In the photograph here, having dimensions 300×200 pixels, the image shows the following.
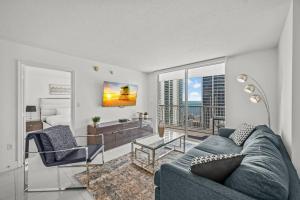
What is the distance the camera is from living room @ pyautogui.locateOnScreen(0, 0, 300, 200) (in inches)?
47.6

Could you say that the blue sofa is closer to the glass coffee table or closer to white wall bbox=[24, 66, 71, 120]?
the glass coffee table

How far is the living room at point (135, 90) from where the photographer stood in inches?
47.6

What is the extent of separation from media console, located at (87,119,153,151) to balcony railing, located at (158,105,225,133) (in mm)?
1095

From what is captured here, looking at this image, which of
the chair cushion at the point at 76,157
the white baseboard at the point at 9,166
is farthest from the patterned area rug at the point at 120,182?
the white baseboard at the point at 9,166

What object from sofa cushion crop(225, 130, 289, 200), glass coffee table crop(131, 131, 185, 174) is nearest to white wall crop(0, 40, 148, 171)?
A: glass coffee table crop(131, 131, 185, 174)

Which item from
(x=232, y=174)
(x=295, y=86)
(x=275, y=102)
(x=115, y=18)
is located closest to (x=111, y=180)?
(x=232, y=174)

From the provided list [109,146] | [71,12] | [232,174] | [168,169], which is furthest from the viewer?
[109,146]

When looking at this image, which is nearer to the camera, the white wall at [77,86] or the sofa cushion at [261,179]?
the sofa cushion at [261,179]

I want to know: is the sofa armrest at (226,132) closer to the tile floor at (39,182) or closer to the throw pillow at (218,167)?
the throw pillow at (218,167)

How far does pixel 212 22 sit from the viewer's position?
1826 millimetres

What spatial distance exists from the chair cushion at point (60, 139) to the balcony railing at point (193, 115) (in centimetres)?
315

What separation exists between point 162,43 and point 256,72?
2210mm

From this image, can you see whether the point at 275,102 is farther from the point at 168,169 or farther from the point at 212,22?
the point at 168,169

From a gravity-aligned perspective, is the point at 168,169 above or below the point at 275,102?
below
